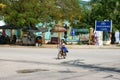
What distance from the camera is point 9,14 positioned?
45875 mm

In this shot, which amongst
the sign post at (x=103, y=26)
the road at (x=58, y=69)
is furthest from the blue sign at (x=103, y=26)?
the road at (x=58, y=69)

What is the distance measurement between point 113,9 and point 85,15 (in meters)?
5.91

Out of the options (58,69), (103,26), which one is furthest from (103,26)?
(58,69)

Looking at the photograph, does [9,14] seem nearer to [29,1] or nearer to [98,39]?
[29,1]

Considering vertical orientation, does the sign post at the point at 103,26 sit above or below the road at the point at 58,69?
above

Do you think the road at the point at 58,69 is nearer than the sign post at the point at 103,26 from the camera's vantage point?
Yes

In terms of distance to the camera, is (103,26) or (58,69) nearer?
(58,69)

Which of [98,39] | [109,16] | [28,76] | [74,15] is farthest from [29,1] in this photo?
[28,76]

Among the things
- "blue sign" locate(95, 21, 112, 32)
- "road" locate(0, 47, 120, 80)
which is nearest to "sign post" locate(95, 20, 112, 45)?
"blue sign" locate(95, 21, 112, 32)

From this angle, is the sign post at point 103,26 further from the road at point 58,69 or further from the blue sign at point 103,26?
the road at point 58,69

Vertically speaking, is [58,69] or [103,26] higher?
[103,26]

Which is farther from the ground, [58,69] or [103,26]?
[103,26]

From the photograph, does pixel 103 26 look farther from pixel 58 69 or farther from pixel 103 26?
pixel 58 69

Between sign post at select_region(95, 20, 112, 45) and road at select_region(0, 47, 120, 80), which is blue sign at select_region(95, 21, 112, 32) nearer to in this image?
sign post at select_region(95, 20, 112, 45)
